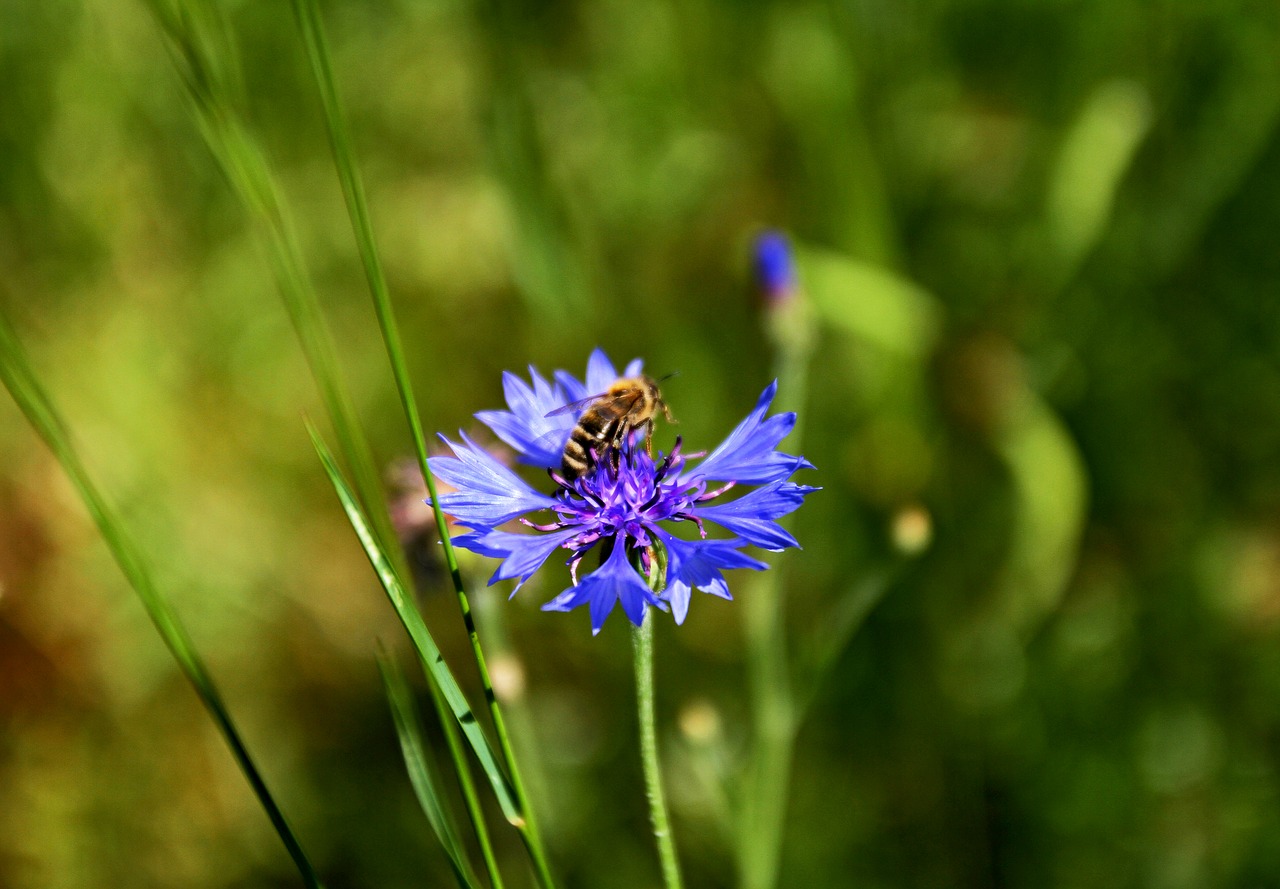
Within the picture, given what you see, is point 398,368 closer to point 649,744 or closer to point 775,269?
point 649,744

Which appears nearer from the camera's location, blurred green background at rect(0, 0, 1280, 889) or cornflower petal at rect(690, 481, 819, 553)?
cornflower petal at rect(690, 481, 819, 553)

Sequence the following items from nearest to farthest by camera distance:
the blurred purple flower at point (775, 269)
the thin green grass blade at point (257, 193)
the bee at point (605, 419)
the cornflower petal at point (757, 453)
→ 1. the thin green grass blade at point (257, 193)
2. the cornflower petal at point (757, 453)
3. the bee at point (605, 419)
4. the blurred purple flower at point (775, 269)

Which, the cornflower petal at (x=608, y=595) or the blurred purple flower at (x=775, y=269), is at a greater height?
the blurred purple flower at (x=775, y=269)

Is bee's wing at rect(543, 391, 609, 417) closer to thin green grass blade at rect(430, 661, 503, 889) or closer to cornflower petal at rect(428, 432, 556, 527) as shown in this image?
cornflower petal at rect(428, 432, 556, 527)

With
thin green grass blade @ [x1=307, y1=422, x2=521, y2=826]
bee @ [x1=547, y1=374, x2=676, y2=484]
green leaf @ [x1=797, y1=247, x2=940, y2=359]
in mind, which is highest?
green leaf @ [x1=797, y1=247, x2=940, y2=359]

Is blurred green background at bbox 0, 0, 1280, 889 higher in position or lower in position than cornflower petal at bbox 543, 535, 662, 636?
higher

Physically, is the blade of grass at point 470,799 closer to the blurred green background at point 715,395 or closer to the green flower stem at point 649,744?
the green flower stem at point 649,744

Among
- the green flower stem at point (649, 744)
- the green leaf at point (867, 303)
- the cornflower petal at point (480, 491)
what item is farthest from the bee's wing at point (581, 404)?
the green leaf at point (867, 303)

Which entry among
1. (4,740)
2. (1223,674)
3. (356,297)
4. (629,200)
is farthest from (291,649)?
(1223,674)

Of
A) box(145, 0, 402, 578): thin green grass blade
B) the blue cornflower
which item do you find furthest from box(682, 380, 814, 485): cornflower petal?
box(145, 0, 402, 578): thin green grass blade

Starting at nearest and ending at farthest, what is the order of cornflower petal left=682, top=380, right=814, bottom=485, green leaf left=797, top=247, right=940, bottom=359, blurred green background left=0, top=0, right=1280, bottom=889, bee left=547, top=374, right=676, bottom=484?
cornflower petal left=682, top=380, right=814, bottom=485 → bee left=547, top=374, right=676, bottom=484 → blurred green background left=0, top=0, right=1280, bottom=889 → green leaf left=797, top=247, right=940, bottom=359
